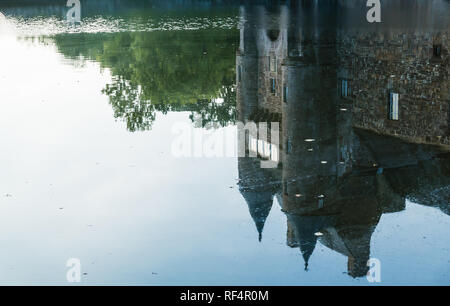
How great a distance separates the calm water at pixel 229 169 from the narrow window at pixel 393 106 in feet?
0.22

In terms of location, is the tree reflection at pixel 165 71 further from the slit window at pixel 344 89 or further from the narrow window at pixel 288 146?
the slit window at pixel 344 89

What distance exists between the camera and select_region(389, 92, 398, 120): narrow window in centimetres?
2181

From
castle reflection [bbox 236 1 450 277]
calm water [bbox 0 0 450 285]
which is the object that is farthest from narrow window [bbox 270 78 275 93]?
calm water [bbox 0 0 450 285]

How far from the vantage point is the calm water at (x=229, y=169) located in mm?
11344

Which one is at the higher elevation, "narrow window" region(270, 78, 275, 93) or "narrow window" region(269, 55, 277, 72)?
"narrow window" region(269, 55, 277, 72)

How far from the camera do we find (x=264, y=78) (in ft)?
136

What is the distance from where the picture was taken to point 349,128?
21.2 m

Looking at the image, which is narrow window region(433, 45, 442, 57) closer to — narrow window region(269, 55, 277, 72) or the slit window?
the slit window

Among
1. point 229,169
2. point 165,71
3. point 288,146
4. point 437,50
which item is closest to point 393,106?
point 288,146

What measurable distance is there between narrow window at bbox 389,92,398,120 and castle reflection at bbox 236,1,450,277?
0.04 meters

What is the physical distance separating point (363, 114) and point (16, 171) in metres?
10.3

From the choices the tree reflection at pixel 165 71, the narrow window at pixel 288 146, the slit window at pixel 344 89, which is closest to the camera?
the narrow window at pixel 288 146

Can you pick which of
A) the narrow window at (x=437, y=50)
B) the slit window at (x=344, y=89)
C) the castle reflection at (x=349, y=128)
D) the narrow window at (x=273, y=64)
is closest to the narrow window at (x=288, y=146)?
the castle reflection at (x=349, y=128)

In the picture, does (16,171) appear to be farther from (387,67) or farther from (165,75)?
(165,75)
